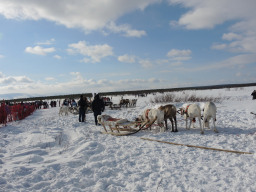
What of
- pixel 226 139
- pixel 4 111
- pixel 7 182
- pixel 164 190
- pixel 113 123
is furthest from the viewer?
pixel 4 111

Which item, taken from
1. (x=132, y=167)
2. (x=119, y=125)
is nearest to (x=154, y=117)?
(x=119, y=125)

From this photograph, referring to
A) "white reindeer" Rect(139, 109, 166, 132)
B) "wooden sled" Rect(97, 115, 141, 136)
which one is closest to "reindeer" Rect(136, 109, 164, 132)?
"white reindeer" Rect(139, 109, 166, 132)

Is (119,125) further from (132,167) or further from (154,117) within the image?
(132,167)

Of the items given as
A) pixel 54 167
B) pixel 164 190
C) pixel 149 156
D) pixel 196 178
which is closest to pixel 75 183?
pixel 54 167

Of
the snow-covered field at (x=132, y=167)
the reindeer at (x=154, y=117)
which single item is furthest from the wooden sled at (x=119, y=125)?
the snow-covered field at (x=132, y=167)

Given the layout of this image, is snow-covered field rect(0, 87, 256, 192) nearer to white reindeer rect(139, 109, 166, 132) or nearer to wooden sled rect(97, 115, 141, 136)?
white reindeer rect(139, 109, 166, 132)

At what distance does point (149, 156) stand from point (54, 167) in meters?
2.37

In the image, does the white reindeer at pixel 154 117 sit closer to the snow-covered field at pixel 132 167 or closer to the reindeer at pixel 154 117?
the reindeer at pixel 154 117

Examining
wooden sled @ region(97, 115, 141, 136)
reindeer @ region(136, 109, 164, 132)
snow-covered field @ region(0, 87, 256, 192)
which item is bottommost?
snow-covered field @ region(0, 87, 256, 192)

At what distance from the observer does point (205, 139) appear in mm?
6098

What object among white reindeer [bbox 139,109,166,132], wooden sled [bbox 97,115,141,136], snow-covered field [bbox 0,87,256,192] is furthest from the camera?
wooden sled [bbox 97,115,141,136]

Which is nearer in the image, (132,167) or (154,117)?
(132,167)

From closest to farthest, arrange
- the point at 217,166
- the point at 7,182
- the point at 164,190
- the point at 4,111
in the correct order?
the point at 164,190 → the point at 7,182 → the point at 217,166 → the point at 4,111

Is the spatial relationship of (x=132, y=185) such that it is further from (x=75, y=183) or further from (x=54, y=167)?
(x=54, y=167)
